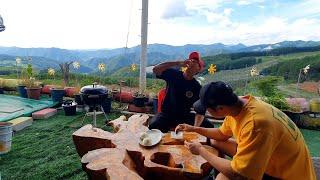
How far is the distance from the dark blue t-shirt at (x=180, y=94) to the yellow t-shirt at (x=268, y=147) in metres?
2.22

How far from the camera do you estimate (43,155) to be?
4.43 meters

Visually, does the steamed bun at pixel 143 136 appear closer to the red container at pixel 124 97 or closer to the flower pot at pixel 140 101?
the flower pot at pixel 140 101

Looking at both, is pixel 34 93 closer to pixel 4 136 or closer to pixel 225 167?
pixel 4 136

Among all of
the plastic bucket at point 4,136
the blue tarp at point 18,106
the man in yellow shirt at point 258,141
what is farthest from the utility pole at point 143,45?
the man in yellow shirt at point 258,141

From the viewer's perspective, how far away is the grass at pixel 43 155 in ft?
12.4

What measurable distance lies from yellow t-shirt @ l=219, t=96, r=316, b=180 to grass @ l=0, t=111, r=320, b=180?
2238 millimetres

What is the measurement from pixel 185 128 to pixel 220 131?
406mm

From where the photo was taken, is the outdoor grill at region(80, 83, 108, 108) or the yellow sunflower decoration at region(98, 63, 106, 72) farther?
the yellow sunflower decoration at region(98, 63, 106, 72)

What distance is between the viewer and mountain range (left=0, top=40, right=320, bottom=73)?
28.7 ft

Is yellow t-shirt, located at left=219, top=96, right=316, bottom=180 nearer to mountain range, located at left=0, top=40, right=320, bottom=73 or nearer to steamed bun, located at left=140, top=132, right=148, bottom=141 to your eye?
steamed bun, located at left=140, top=132, right=148, bottom=141

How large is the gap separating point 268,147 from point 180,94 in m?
2.51

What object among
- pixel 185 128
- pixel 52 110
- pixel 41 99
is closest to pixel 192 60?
pixel 185 128

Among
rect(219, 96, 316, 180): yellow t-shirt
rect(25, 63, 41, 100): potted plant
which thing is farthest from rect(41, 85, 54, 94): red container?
rect(219, 96, 316, 180): yellow t-shirt

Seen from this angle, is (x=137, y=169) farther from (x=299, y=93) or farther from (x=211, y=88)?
(x=299, y=93)
